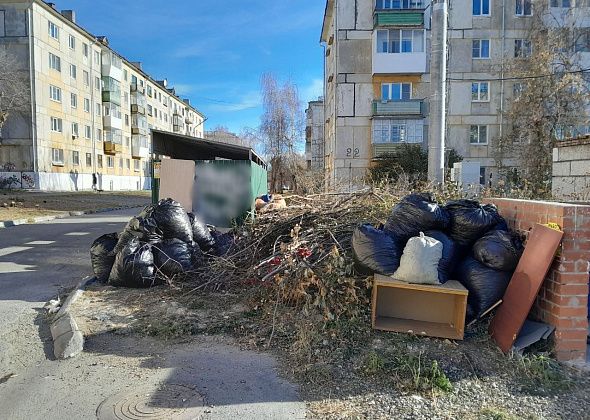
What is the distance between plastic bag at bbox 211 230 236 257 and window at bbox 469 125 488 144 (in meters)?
26.4

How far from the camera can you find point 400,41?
28.2 meters

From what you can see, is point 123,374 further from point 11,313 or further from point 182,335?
point 11,313

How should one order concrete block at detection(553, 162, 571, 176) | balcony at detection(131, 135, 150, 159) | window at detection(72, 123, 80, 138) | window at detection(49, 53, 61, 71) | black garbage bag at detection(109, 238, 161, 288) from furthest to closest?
balcony at detection(131, 135, 150, 159)
window at detection(72, 123, 80, 138)
window at detection(49, 53, 61, 71)
concrete block at detection(553, 162, 571, 176)
black garbage bag at detection(109, 238, 161, 288)

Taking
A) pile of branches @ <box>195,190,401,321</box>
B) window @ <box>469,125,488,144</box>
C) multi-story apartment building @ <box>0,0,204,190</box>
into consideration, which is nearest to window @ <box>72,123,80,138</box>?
multi-story apartment building @ <box>0,0,204,190</box>

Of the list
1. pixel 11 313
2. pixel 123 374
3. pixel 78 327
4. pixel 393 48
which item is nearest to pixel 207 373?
pixel 123 374

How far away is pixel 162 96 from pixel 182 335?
213ft

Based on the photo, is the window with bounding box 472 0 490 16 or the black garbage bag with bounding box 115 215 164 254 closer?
the black garbage bag with bounding box 115 215 164 254

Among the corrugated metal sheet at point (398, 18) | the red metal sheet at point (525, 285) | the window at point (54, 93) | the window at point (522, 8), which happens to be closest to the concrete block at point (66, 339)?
the red metal sheet at point (525, 285)

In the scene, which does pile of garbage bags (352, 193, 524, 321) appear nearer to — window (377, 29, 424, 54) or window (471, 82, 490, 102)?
window (377, 29, 424, 54)

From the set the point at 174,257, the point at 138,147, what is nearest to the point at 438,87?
the point at 174,257

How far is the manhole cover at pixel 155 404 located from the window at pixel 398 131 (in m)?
26.9

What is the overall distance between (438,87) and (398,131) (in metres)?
20.3

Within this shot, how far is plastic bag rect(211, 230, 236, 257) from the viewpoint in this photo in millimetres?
5649

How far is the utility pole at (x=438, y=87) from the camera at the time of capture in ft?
27.8
